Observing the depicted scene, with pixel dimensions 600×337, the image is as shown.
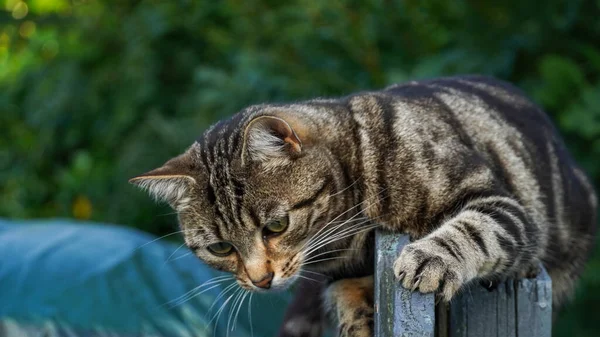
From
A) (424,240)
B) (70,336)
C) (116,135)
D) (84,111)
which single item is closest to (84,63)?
(84,111)

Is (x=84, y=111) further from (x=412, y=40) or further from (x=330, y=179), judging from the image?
(x=330, y=179)

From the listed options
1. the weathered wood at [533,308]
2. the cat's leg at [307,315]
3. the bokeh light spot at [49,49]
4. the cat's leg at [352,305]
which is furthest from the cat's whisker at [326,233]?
the bokeh light spot at [49,49]

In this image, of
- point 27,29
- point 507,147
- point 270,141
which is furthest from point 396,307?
point 27,29

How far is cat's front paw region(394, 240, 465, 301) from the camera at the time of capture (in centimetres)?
189

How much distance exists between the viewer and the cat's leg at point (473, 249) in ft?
6.37

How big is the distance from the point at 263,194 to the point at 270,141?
15 cm

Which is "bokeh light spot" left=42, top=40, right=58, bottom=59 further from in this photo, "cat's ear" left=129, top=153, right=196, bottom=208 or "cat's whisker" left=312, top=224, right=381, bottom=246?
"cat's whisker" left=312, top=224, right=381, bottom=246

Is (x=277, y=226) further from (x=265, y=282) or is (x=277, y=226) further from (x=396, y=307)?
(x=396, y=307)

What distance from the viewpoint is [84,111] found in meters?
6.62

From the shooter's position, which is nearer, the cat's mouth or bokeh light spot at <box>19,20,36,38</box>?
the cat's mouth

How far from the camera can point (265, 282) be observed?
2396mm

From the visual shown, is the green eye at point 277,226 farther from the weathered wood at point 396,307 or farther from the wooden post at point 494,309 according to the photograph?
the weathered wood at point 396,307

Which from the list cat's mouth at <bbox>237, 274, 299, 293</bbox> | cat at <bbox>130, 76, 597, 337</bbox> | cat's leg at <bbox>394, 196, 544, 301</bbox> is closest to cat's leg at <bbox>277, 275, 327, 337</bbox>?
cat at <bbox>130, 76, 597, 337</bbox>

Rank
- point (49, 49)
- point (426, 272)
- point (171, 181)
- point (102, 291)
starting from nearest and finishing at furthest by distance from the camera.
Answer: point (426, 272) → point (171, 181) → point (102, 291) → point (49, 49)
